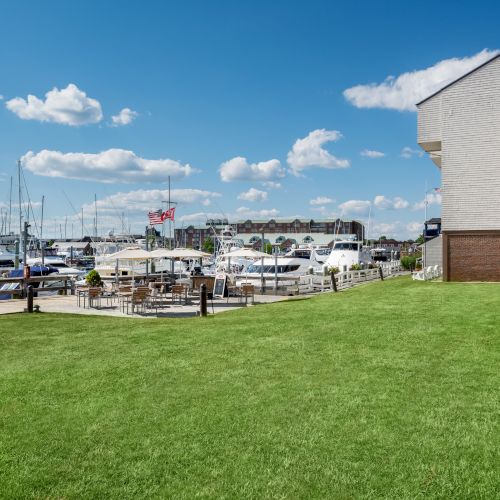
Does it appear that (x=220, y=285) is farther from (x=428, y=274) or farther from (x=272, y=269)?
(x=272, y=269)

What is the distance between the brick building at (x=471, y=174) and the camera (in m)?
28.1

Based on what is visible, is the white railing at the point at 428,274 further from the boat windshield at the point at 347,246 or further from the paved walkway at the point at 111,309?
the boat windshield at the point at 347,246

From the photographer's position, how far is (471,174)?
1126 inches

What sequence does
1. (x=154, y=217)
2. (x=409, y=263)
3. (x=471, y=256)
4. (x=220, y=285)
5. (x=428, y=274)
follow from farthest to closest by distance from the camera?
1. (x=409, y=263)
2. (x=154, y=217)
3. (x=428, y=274)
4. (x=471, y=256)
5. (x=220, y=285)

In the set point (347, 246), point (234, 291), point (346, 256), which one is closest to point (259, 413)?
point (234, 291)

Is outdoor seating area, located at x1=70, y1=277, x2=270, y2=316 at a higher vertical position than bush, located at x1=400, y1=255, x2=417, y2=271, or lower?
lower

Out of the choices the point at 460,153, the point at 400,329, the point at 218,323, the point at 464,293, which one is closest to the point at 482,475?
the point at 400,329

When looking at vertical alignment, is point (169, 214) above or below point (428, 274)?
above

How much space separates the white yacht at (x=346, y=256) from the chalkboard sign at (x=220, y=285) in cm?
2202

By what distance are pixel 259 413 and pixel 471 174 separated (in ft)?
83.0

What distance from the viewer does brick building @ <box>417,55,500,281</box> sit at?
28.1 meters

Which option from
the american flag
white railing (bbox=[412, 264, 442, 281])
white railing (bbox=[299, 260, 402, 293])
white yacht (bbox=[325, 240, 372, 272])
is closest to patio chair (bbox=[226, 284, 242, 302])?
white railing (bbox=[299, 260, 402, 293])

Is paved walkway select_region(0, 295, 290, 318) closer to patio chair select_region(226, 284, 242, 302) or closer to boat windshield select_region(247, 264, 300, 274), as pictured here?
patio chair select_region(226, 284, 242, 302)

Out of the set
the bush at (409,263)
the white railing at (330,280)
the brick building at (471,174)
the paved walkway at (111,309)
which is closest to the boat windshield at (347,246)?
the white railing at (330,280)
